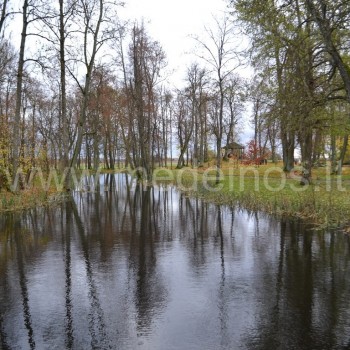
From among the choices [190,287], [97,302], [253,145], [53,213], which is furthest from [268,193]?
[253,145]

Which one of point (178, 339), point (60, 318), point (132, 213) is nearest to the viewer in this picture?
point (178, 339)

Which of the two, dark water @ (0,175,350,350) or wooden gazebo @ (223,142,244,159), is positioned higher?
wooden gazebo @ (223,142,244,159)

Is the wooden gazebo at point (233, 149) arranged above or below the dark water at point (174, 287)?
above

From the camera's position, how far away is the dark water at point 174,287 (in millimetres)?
4992

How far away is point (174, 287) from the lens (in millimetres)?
6844

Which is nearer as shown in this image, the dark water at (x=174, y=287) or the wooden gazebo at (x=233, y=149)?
the dark water at (x=174, y=287)

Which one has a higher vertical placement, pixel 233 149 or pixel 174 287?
pixel 233 149

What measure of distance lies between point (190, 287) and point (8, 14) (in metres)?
17.6

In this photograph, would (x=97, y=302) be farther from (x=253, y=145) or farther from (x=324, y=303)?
(x=253, y=145)

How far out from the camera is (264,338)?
491 cm

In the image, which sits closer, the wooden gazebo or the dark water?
the dark water

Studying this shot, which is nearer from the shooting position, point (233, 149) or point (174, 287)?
point (174, 287)

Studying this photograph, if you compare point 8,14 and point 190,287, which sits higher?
point 8,14

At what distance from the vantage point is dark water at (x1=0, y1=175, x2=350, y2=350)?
499cm
